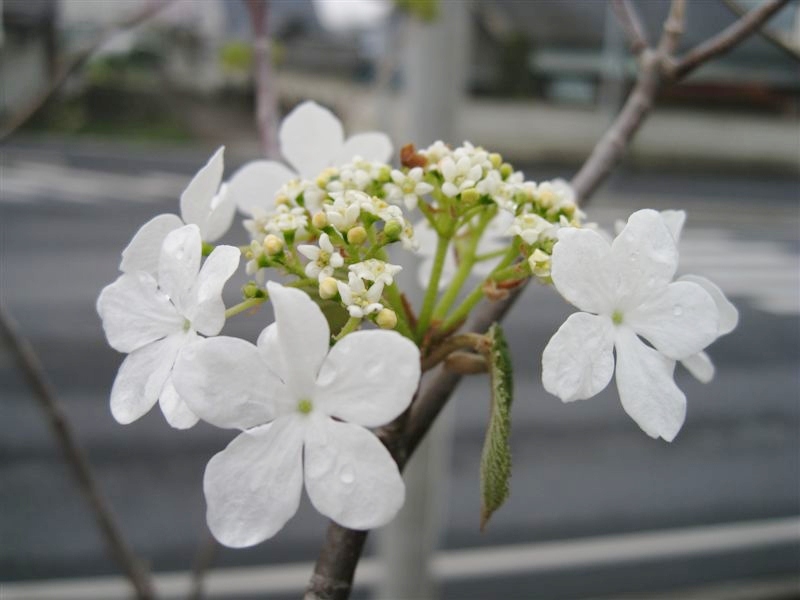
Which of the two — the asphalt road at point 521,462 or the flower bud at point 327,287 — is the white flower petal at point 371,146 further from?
the asphalt road at point 521,462

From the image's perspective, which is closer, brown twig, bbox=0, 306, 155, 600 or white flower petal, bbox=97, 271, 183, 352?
white flower petal, bbox=97, 271, 183, 352

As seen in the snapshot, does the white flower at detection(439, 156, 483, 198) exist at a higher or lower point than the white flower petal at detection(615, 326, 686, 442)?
higher

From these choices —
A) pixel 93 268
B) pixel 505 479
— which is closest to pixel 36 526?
pixel 505 479

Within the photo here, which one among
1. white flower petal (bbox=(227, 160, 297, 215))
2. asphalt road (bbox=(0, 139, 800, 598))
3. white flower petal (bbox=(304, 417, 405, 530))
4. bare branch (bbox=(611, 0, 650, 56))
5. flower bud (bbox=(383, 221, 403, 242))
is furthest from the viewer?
asphalt road (bbox=(0, 139, 800, 598))

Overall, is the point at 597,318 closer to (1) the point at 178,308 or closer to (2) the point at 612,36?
(1) the point at 178,308

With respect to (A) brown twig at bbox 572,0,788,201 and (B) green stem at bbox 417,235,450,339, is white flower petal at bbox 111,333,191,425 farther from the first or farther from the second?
(A) brown twig at bbox 572,0,788,201

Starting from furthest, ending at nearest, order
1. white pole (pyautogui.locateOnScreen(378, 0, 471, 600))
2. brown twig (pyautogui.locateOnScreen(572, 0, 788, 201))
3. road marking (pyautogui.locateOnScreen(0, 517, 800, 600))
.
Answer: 1. road marking (pyautogui.locateOnScreen(0, 517, 800, 600))
2. white pole (pyautogui.locateOnScreen(378, 0, 471, 600))
3. brown twig (pyautogui.locateOnScreen(572, 0, 788, 201))

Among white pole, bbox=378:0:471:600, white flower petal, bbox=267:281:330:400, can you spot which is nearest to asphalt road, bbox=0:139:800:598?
white pole, bbox=378:0:471:600
